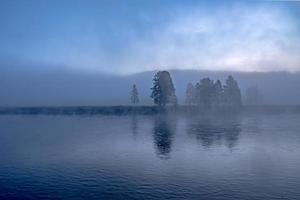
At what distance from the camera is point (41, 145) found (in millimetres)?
67375

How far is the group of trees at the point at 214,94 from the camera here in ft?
512

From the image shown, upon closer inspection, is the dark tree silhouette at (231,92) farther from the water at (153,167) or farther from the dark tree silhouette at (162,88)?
the water at (153,167)

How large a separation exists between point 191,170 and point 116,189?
13.0 meters

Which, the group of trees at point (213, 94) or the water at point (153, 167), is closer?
the water at point (153, 167)

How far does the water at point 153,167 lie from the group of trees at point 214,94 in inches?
3109

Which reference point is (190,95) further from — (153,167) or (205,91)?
(153,167)

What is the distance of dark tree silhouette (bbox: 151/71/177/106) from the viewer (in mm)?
133500

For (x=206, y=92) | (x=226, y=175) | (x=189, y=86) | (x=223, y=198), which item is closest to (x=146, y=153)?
(x=226, y=175)

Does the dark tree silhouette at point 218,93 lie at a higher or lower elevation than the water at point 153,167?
higher

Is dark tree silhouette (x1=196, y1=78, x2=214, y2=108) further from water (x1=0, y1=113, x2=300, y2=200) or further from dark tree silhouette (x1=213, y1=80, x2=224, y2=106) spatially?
water (x1=0, y1=113, x2=300, y2=200)

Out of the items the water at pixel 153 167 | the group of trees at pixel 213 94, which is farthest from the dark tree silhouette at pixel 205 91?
the water at pixel 153 167

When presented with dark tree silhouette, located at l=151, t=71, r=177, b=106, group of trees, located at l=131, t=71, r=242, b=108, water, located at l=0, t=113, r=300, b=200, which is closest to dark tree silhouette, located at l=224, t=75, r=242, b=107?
group of trees, located at l=131, t=71, r=242, b=108

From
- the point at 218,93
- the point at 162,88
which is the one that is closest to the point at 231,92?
the point at 218,93

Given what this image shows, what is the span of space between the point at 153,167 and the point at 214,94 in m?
115
